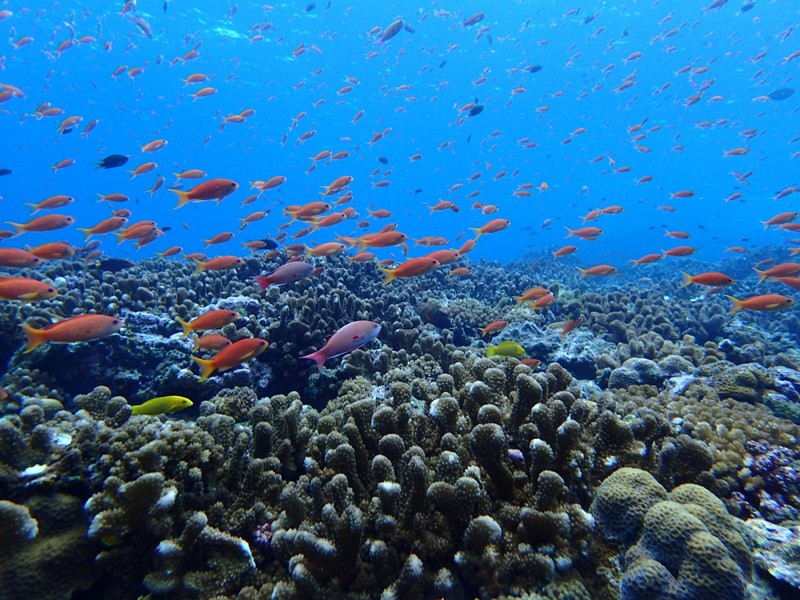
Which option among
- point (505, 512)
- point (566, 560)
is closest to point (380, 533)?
point (505, 512)

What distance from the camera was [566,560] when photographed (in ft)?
6.82

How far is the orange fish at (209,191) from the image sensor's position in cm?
580

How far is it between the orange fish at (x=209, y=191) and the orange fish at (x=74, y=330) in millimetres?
2819

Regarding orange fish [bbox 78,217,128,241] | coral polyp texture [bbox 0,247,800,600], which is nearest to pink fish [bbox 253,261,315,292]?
coral polyp texture [bbox 0,247,800,600]

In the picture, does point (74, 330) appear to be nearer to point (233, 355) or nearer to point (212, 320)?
point (212, 320)

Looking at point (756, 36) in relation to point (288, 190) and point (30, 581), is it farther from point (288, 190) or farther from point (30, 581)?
point (288, 190)

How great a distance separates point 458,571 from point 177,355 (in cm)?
510

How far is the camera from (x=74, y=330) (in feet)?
11.8

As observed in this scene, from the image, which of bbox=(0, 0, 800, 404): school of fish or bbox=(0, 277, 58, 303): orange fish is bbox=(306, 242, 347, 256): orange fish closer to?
bbox=(0, 0, 800, 404): school of fish

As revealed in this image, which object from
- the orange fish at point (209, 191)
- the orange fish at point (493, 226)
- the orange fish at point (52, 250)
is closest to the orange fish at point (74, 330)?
the orange fish at point (209, 191)

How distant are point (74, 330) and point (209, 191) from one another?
125 inches

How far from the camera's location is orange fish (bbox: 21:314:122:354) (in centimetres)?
357

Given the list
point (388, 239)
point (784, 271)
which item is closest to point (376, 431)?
point (388, 239)

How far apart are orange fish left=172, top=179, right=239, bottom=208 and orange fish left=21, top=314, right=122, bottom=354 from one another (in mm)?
2819
